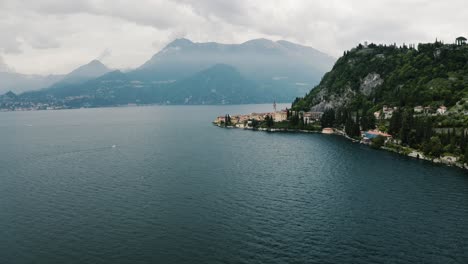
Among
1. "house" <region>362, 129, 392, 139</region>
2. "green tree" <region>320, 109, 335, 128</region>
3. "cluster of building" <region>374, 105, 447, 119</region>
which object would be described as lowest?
"house" <region>362, 129, 392, 139</region>

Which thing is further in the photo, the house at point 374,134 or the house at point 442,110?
the house at point 442,110

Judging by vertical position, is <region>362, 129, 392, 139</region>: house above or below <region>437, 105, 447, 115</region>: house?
below

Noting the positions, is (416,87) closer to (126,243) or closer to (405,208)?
(405,208)

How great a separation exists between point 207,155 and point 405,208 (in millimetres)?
70638

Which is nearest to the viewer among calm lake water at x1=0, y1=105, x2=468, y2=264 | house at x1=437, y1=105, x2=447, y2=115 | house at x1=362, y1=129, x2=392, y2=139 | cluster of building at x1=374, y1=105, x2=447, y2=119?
calm lake water at x1=0, y1=105, x2=468, y2=264

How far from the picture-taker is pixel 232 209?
6881cm

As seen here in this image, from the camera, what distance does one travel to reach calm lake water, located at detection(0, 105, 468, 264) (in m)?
52.0

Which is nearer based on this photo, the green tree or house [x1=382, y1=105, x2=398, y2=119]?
house [x1=382, y1=105, x2=398, y2=119]

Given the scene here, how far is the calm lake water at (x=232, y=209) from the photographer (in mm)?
52000

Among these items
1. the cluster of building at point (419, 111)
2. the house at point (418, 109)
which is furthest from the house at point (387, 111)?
the house at point (418, 109)

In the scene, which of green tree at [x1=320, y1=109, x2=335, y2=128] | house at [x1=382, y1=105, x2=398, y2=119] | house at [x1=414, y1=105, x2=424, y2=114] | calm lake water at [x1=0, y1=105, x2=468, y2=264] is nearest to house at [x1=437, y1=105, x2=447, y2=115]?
house at [x1=414, y1=105, x2=424, y2=114]

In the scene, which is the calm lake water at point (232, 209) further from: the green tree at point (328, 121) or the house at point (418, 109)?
the green tree at point (328, 121)

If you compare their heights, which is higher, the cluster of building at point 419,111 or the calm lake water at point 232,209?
the cluster of building at point 419,111

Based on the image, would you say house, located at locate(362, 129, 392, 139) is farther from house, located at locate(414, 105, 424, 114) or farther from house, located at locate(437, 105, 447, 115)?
house, located at locate(437, 105, 447, 115)
